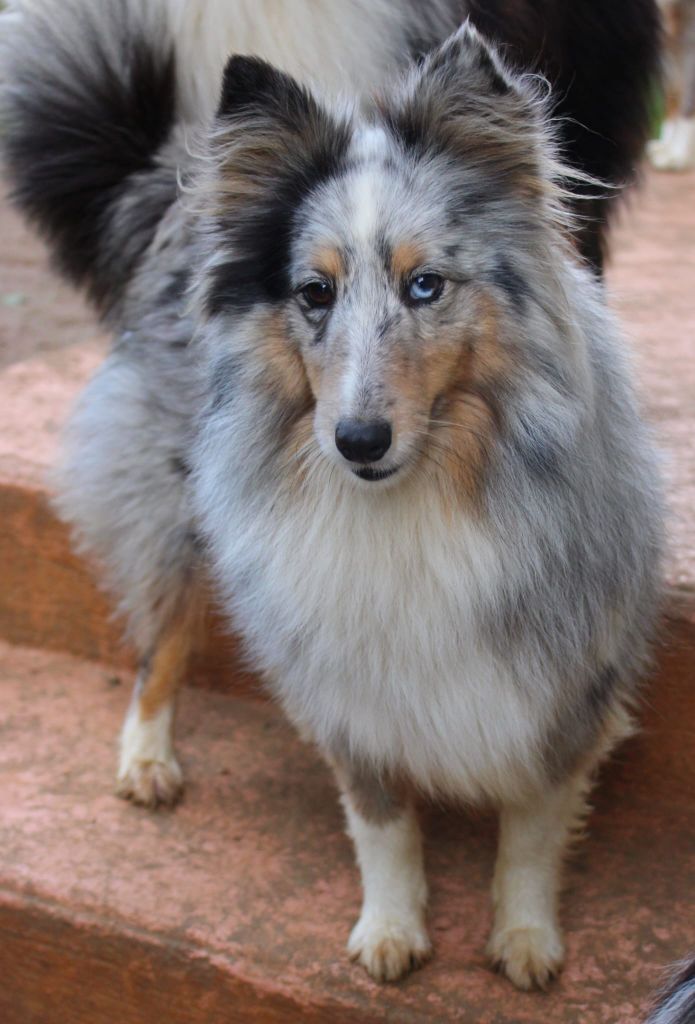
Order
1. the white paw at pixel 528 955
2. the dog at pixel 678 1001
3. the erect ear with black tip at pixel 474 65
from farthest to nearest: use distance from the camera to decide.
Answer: the white paw at pixel 528 955 < the erect ear with black tip at pixel 474 65 < the dog at pixel 678 1001

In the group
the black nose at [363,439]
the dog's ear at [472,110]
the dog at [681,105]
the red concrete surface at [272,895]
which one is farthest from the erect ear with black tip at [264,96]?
the dog at [681,105]

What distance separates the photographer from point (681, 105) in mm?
5750

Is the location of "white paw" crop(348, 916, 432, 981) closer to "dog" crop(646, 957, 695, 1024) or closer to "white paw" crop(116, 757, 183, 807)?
"dog" crop(646, 957, 695, 1024)

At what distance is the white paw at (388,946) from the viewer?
215cm

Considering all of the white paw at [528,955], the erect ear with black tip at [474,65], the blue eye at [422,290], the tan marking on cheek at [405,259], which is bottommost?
the white paw at [528,955]

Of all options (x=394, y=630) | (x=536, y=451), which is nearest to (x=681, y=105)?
(x=536, y=451)

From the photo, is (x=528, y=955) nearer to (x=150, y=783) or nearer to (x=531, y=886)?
(x=531, y=886)

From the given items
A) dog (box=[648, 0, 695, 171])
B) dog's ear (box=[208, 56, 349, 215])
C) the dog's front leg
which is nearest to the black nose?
dog's ear (box=[208, 56, 349, 215])

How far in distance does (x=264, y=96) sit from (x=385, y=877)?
4.60 feet

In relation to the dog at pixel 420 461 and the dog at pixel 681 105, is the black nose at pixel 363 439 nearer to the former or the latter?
the dog at pixel 420 461

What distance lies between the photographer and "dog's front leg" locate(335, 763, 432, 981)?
217cm

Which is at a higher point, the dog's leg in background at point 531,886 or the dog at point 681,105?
the dog at point 681,105

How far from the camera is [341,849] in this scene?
2521mm

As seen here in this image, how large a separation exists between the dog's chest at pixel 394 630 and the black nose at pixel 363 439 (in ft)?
0.65
